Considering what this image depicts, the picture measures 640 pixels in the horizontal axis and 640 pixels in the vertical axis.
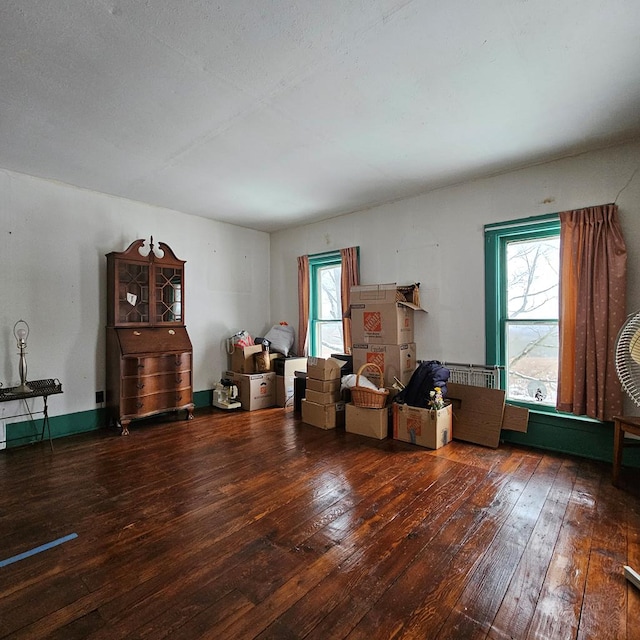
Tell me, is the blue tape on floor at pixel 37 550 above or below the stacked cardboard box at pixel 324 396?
below

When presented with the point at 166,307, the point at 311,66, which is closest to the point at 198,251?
the point at 166,307

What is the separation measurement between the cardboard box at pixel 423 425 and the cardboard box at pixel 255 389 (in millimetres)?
2027

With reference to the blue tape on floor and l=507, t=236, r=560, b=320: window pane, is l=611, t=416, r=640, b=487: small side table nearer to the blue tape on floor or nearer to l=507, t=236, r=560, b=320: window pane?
l=507, t=236, r=560, b=320: window pane

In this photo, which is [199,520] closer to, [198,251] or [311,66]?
[311,66]


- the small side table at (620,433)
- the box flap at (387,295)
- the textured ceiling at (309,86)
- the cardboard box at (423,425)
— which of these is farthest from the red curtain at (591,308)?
the box flap at (387,295)

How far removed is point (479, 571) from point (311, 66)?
2.78m

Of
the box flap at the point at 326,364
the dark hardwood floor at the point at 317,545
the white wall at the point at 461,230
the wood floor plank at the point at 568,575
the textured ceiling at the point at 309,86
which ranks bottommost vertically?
the wood floor plank at the point at 568,575

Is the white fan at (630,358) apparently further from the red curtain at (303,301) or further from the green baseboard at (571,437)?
the red curtain at (303,301)

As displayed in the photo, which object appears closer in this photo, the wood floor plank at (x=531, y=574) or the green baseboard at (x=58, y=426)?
the wood floor plank at (x=531, y=574)

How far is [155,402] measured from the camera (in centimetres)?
408

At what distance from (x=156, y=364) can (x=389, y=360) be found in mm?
2587

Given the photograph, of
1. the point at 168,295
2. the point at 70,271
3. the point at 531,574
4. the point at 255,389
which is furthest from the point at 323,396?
the point at 70,271

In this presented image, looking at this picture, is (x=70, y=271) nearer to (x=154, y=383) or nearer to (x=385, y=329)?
(x=154, y=383)

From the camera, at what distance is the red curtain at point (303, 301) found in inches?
213
